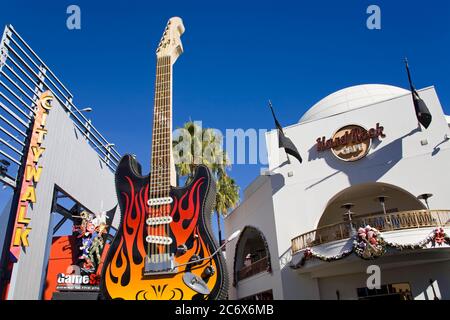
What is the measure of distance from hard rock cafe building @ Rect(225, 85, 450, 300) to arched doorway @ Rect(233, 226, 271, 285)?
1.46 feet

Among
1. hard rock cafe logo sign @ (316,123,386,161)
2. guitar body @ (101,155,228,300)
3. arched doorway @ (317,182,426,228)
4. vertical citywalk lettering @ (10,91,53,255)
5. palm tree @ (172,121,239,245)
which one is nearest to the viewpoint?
guitar body @ (101,155,228,300)

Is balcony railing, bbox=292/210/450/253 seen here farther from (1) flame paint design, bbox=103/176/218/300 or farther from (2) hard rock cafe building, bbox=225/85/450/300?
(1) flame paint design, bbox=103/176/218/300

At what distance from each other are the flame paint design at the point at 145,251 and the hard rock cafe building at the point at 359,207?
6.66 meters

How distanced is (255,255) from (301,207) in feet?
20.1

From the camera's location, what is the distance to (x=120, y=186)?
9102mm

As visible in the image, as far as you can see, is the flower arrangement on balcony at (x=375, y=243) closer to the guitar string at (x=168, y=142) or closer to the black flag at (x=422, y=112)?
the black flag at (x=422, y=112)

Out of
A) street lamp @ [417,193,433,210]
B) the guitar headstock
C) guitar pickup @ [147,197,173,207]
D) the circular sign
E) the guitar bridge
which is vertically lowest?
the guitar bridge

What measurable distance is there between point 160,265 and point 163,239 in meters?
0.59

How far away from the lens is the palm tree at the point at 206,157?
808 inches

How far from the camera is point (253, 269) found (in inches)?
701

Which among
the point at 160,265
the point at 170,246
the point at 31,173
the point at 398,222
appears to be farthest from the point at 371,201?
the point at 31,173

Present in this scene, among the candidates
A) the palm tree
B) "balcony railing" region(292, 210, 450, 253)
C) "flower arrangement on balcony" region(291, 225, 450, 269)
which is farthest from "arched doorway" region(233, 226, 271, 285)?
"flower arrangement on balcony" region(291, 225, 450, 269)

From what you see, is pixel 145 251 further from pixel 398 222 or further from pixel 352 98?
pixel 352 98

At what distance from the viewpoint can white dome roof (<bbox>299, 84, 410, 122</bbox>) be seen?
1777 centimetres
